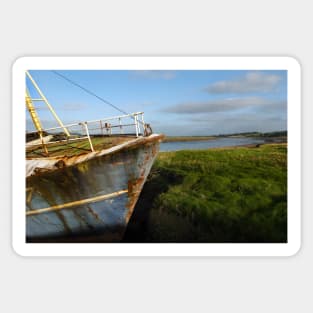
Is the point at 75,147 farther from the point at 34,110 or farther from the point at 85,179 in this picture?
the point at 34,110

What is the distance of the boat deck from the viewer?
300cm

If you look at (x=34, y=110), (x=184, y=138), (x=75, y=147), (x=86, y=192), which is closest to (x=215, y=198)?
(x=184, y=138)

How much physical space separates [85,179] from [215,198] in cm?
143

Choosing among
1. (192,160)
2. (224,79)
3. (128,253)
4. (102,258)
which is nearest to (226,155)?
(192,160)

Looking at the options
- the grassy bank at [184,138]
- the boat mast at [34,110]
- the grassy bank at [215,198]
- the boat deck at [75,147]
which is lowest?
the grassy bank at [215,198]

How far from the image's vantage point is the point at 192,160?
325cm

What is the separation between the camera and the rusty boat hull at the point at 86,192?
2.90m

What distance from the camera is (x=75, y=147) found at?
319cm

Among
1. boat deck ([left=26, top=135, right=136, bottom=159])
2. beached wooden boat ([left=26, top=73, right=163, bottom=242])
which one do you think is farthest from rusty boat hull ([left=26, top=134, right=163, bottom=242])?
boat deck ([left=26, top=135, right=136, bottom=159])

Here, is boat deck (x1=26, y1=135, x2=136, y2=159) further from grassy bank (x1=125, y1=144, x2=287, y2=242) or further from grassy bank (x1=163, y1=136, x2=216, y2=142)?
grassy bank (x1=125, y1=144, x2=287, y2=242)

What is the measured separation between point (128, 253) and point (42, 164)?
1259mm

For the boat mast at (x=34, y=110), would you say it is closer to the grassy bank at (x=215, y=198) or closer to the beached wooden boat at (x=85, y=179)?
the beached wooden boat at (x=85, y=179)

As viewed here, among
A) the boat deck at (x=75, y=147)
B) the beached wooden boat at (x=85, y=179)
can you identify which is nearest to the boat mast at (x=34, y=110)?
the beached wooden boat at (x=85, y=179)
